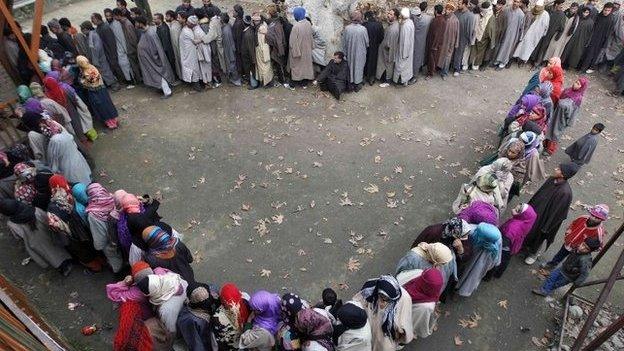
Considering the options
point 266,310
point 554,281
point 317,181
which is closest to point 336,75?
point 317,181

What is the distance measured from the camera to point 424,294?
5.11 meters

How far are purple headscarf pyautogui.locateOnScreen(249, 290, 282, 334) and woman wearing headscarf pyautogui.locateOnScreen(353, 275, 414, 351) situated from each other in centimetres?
104

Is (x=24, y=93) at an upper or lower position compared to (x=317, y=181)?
upper

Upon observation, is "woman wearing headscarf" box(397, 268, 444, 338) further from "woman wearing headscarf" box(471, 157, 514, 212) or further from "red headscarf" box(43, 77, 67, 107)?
"red headscarf" box(43, 77, 67, 107)

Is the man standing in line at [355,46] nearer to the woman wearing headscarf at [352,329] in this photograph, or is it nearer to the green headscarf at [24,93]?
Answer: the green headscarf at [24,93]

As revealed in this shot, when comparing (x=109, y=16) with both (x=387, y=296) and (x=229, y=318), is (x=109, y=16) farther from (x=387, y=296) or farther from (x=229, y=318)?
(x=387, y=296)

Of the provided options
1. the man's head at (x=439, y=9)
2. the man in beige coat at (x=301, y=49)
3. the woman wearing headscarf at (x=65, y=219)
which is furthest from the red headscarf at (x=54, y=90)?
the man's head at (x=439, y=9)

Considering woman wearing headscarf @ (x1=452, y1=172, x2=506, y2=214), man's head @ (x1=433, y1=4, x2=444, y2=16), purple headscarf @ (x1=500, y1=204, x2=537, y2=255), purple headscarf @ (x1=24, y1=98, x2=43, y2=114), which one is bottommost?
purple headscarf @ (x1=500, y1=204, x2=537, y2=255)

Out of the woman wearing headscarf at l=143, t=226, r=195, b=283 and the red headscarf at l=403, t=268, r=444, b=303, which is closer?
the red headscarf at l=403, t=268, r=444, b=303

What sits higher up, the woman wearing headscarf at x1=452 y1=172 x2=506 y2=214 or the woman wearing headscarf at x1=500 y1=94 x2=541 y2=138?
the woman wearing headscarf at x1=500 y1=94 x2=541 y2=138

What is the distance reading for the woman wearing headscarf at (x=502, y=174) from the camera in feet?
21.8

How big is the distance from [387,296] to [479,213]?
6.94 feet

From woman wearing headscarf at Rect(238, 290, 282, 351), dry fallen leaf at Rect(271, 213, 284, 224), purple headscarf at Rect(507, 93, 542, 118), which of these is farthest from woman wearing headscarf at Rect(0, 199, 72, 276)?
purple headscarf at Rect(507, 93, 542, 118)

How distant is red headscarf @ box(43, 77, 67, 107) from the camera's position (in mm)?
8156
